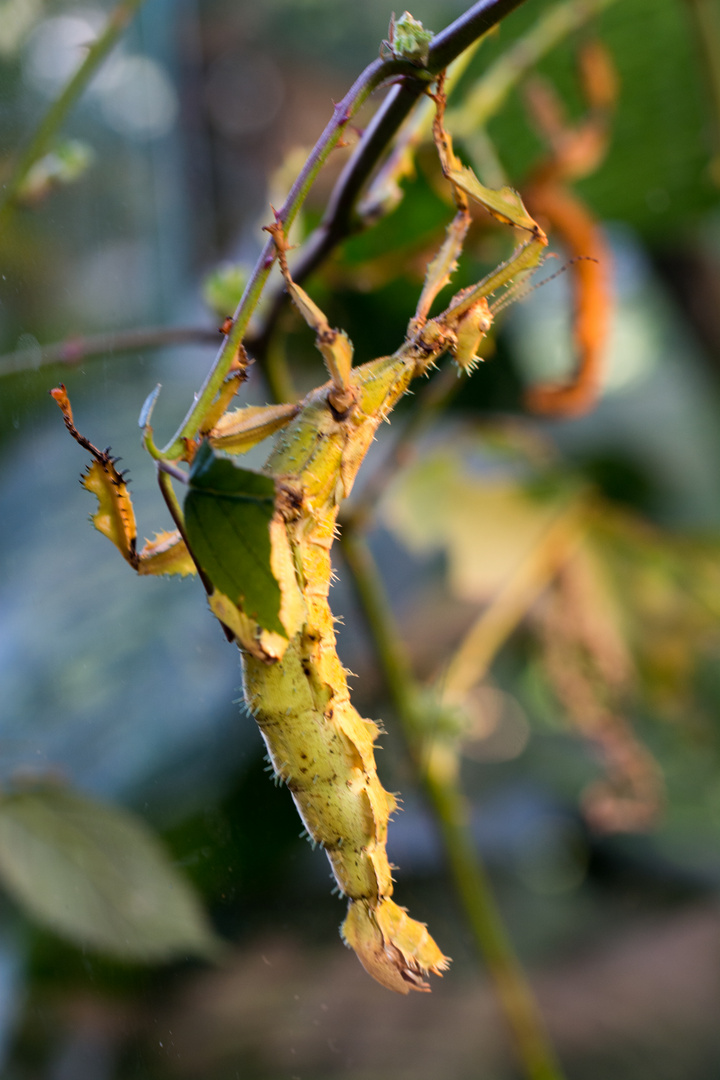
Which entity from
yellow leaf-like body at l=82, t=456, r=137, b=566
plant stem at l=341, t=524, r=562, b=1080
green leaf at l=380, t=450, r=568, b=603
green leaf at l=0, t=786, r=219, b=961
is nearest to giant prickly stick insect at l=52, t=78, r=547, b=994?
yellow leaf-like body at l=82, t=456, r=137, b=566

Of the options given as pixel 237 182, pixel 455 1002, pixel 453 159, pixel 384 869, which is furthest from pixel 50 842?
pixel 237 182

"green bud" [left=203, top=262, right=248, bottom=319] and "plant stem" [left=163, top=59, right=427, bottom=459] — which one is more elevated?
"green bud" [left=203, top=262, right=248, bottom=319]

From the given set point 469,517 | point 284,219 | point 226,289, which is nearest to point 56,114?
point 226,289

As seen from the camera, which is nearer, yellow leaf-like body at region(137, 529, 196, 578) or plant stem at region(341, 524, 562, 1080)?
yellow leaf-like body at region(137, 529, 196, 578)

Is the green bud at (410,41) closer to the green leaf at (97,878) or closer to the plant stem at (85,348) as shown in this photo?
the plant stem at (85,348)

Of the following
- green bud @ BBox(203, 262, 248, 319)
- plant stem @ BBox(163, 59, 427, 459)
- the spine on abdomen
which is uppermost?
green bud @ BBox(203, 262, 248, 319)

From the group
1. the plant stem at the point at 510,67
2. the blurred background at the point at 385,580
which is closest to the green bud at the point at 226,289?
the blurred background at the point at 385,580

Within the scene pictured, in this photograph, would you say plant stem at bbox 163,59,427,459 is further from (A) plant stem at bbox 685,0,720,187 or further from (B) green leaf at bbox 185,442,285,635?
(A) plant stem at bbox 685,0,720,187

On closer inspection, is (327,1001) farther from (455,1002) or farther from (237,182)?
(237,182)
